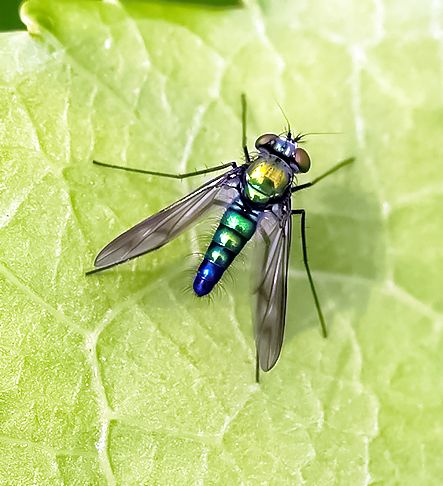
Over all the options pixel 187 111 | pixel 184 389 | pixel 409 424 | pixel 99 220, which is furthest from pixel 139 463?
pixel 187 111

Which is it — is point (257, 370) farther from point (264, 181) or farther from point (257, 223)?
point (264, 181)

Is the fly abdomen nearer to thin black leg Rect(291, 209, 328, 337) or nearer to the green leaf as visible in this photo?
the green leaf

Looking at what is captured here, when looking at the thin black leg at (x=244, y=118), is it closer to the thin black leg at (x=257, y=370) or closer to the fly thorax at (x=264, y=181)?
the fly thorax at (x=264, y=181)

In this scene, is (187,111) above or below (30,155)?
above

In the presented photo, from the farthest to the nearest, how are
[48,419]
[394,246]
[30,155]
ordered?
[394,246] < [30,155] < [48,419]

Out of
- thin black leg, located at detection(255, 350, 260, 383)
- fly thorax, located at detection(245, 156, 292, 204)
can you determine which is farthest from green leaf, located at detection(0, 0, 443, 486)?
fly thorax, located at detection(245, 156, 292, 204)

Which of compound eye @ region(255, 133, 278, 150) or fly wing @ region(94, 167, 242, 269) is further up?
compound eye @ region(255, 133, 278, 150)

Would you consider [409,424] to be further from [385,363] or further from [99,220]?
[99,220]
